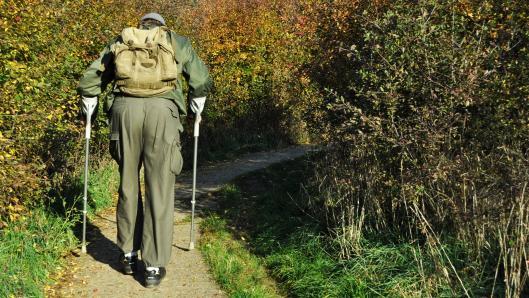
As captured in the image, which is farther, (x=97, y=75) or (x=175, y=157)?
(x=97, y=75)

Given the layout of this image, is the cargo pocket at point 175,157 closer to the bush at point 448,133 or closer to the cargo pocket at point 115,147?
the cargo pocket at point 115,147

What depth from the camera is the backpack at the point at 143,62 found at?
4.52 metres

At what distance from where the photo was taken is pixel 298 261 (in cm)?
533

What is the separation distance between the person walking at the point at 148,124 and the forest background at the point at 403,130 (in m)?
0.83

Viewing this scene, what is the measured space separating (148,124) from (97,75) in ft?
2.33

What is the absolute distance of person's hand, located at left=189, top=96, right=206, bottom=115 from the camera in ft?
16.9

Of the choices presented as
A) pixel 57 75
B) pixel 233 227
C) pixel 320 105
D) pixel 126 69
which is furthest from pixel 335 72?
pixel 57 75

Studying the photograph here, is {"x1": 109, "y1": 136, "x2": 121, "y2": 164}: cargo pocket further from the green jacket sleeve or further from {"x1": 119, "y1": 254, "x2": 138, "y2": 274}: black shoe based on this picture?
{"x1": 119, "y1": 254, "x2": 138, "y2": 274}: black shoe

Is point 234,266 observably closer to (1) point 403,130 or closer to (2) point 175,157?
(2) point 175,157

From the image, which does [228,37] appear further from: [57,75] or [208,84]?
[208,84]

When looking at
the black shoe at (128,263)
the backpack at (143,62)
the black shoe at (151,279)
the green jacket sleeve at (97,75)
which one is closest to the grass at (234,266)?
the black shoe at (151,279)

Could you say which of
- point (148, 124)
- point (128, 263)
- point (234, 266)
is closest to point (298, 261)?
point (234, 266)

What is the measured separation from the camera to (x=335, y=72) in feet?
21.3

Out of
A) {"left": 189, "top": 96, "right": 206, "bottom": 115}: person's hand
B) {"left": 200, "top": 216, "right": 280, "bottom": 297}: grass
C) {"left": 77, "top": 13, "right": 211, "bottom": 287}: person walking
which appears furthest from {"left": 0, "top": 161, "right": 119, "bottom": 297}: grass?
{"left": 189, "top": 96, "right": 206, "bottom": 115}: person's hand
